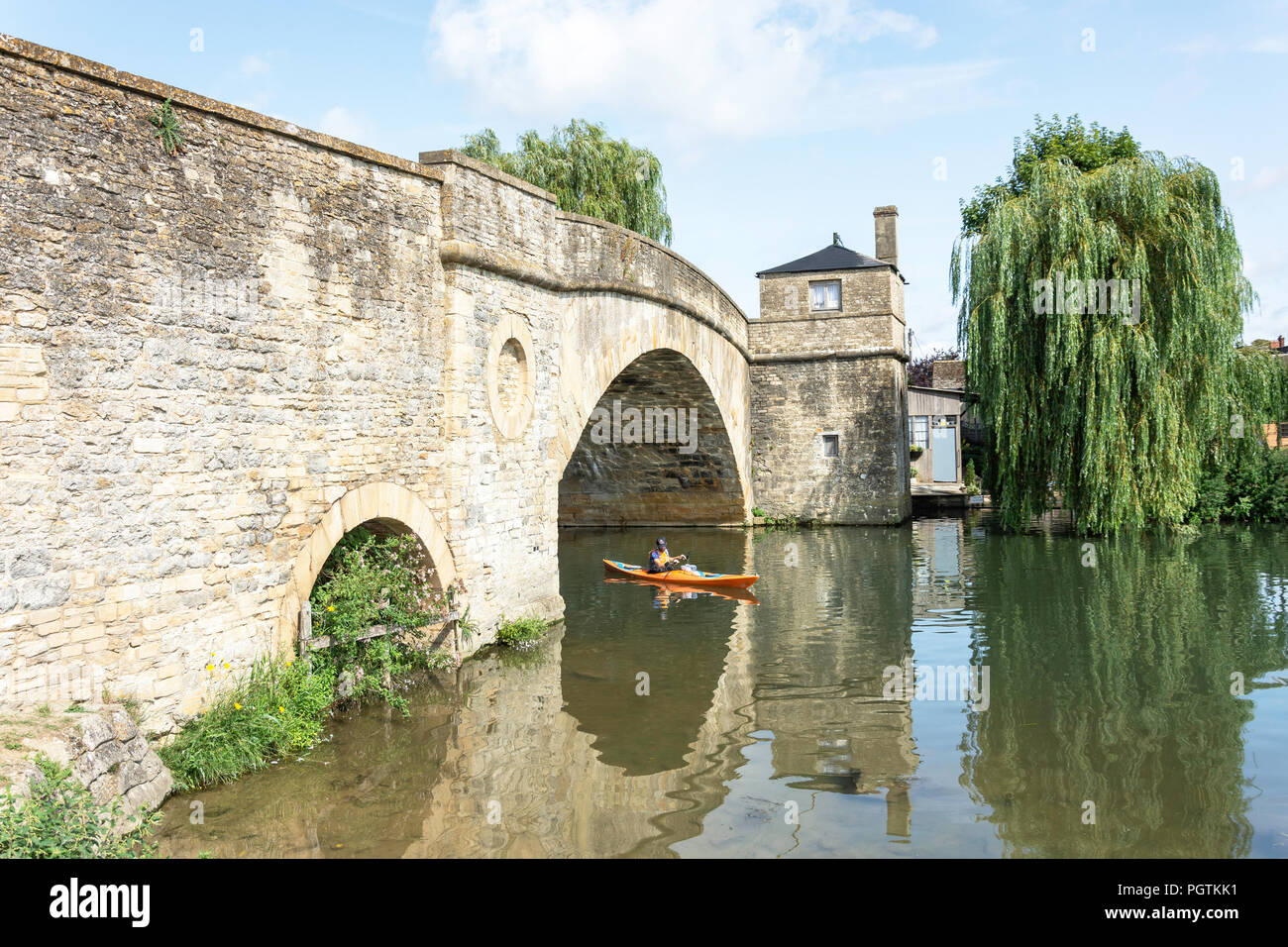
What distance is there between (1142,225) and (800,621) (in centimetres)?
922

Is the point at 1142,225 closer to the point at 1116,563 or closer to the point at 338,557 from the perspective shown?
the point at 1116,563

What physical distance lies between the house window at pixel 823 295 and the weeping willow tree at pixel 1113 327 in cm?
478

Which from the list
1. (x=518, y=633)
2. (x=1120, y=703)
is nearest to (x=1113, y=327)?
(x=1120, y=703)

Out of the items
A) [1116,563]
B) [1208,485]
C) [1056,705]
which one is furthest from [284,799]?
[1208,485]

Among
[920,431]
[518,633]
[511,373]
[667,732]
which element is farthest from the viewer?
[920,431]

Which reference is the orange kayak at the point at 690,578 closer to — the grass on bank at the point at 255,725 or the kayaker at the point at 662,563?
the kayaker at the point at 662,563

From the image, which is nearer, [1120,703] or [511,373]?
[1120,703]

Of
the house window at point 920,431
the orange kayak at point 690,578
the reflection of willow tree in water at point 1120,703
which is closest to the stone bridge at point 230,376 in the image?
the orange kayak at point 690,578

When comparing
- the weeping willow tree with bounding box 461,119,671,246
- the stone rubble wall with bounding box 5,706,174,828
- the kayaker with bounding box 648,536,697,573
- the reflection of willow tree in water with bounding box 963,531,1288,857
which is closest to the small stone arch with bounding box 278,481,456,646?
the stone rubble wall with bounding box 5,706,174,828

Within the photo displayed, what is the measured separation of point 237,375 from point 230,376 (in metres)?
0.05

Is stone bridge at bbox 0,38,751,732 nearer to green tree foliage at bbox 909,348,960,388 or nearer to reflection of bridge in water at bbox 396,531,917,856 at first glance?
reflection of bridge in water at bbox 396,531,917,856

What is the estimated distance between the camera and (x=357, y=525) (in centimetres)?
777

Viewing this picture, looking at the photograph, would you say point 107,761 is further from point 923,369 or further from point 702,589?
point 923,369

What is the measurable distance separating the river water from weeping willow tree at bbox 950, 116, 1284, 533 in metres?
3.46
